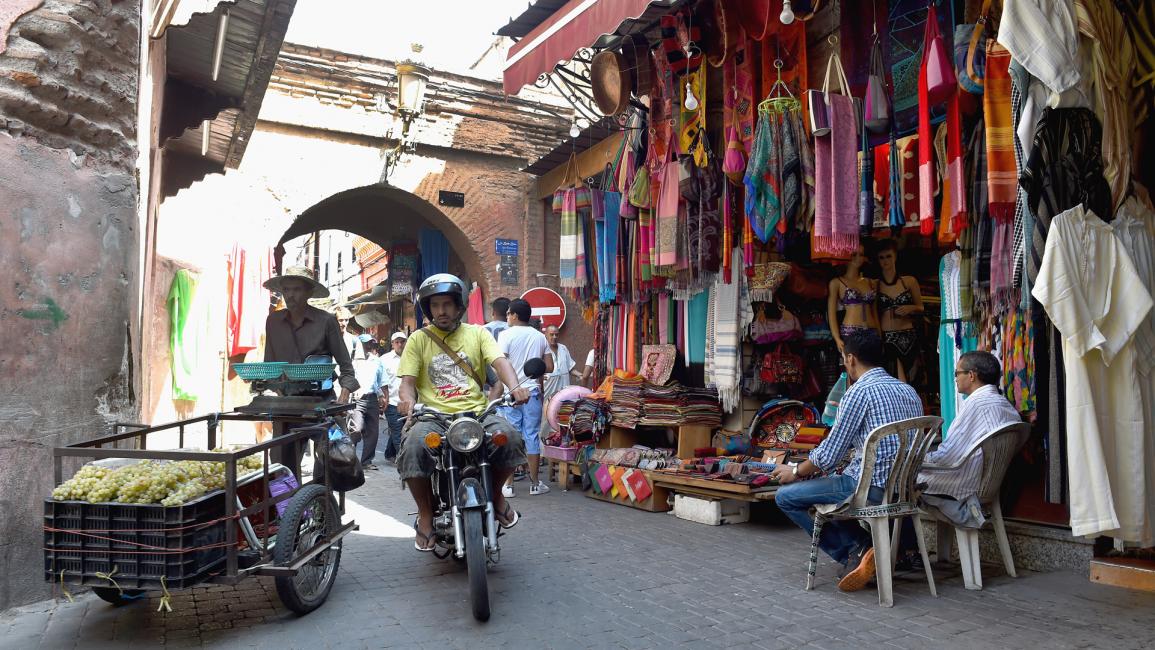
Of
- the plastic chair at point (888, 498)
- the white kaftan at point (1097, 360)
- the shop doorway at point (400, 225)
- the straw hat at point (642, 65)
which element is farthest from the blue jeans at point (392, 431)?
the white kaftan at point (1097, 360)

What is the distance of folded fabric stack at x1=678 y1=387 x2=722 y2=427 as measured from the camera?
26.4 ft

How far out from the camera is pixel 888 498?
15.2ft

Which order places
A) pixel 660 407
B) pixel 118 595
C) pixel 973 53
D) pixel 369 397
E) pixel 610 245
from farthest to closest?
pixel 369 397 → pixel 610 245 → pixel 660 407 → pixel 973 53 → pixel 118 595

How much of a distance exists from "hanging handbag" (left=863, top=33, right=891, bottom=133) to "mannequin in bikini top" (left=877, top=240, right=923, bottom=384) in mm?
1532

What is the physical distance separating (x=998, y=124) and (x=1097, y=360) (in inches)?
63.9

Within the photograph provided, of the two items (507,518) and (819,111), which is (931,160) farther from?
(507,518)

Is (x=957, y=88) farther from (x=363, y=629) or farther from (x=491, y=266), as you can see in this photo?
(x=491, y=266)

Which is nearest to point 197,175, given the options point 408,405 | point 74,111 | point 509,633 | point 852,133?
point 74,111

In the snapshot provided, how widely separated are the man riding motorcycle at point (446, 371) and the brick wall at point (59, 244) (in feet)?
5.56

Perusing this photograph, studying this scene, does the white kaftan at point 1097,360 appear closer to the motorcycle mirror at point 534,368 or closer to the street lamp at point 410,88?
the motorcycle mirror at point 534,368

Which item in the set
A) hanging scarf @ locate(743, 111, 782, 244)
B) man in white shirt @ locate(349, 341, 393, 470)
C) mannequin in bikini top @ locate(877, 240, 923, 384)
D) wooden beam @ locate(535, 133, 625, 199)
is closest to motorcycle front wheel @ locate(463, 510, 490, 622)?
hanging scarf @ locate(743, 111, 782, 244)

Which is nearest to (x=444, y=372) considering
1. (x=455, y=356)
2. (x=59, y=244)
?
(x=455, y=356)

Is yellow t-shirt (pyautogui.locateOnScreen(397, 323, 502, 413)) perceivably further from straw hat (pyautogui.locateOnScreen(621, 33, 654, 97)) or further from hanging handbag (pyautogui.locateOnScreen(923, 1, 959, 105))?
straw hat (pyautogui.locateOnScreen(621, 33, 654, 97))

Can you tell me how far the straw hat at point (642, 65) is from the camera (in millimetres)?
8633
